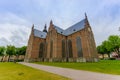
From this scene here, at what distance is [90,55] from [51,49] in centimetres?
2072

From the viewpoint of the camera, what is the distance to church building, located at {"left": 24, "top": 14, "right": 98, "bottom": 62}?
Result: 3797cm

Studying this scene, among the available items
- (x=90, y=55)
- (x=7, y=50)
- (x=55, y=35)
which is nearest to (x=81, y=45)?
(x=90, y=55)

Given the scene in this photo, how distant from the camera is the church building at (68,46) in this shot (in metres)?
38.0

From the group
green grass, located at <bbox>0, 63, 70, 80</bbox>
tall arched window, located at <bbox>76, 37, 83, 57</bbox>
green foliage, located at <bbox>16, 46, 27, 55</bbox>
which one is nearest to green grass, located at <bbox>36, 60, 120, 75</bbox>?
green grass, located at <bbox>0, 63, 70, 80</bbox>

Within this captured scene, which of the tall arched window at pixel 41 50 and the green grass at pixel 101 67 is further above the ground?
the tall arched window at pixel 41 50

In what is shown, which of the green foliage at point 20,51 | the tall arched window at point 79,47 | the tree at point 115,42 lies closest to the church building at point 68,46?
the tall arched window at point 79,47

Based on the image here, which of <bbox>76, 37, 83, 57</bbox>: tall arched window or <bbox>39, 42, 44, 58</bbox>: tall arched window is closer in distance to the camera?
<bbox>76, 37, 83, 57</bbox>: tall arched window

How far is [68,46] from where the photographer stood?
150 feet

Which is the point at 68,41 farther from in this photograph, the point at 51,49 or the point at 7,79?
the point at 7,79

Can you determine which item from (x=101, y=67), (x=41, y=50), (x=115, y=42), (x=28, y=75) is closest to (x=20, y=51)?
(x=41, y=50)

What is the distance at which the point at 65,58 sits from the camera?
43.6 metres

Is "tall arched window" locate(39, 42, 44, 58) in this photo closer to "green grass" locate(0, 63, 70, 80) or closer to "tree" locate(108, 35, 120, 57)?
"green grass" locate(0, 63, 70, 80)

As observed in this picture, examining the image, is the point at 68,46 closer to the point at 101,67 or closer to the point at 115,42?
the point at 101,67

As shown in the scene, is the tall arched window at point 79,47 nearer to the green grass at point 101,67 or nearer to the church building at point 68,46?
the church building at point 68,46
